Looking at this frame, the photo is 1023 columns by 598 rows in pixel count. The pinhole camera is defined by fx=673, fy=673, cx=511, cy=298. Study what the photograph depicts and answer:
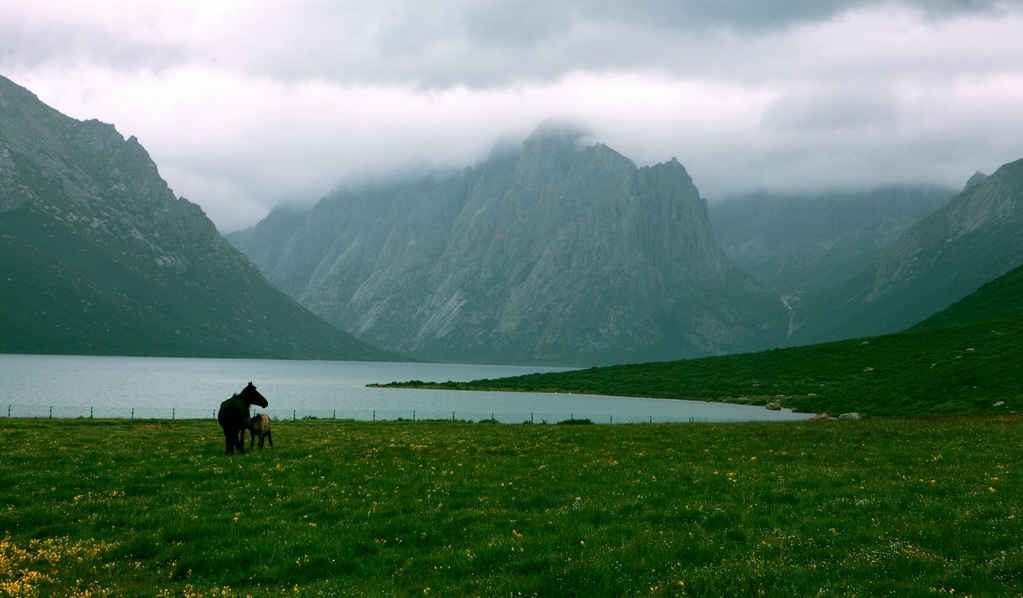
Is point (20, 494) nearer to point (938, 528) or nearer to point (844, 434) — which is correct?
point (938, 528)

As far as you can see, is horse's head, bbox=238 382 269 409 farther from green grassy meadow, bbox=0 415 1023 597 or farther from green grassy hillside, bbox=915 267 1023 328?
green grassy hillside, bbox=915 267 1023 328

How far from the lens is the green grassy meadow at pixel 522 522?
1361 centimetres

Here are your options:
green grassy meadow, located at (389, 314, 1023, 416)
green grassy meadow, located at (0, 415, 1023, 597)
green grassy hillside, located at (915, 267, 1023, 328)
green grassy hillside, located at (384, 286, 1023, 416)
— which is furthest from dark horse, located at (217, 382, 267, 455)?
green grassy hillside, located at (915, 267, 1023, 328)

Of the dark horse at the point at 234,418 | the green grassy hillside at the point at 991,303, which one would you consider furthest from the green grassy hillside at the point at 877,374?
the dark horse at the point at 234,418

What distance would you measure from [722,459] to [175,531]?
21650 millimetres

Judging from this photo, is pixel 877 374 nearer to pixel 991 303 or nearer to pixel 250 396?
pixel 991 303

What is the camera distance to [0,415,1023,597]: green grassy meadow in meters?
13.6

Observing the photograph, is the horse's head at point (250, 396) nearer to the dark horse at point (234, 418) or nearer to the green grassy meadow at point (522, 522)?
the dark horse at point (234, 418)

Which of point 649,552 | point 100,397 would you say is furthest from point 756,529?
Result: point 100,397

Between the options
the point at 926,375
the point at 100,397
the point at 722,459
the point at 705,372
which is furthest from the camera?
the point at 705,372

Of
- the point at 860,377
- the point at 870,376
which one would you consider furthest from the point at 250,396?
the point at 860,377

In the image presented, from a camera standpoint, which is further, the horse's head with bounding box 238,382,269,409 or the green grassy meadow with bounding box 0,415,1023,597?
the horse's head with bounding box 238,382,269,409

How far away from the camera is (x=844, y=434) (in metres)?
38.2

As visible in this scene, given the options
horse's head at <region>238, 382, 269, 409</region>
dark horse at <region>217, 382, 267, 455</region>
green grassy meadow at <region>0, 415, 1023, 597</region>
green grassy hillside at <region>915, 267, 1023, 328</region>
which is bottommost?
green grassy meadow at <region>0, 415, 1023, 597</region>
